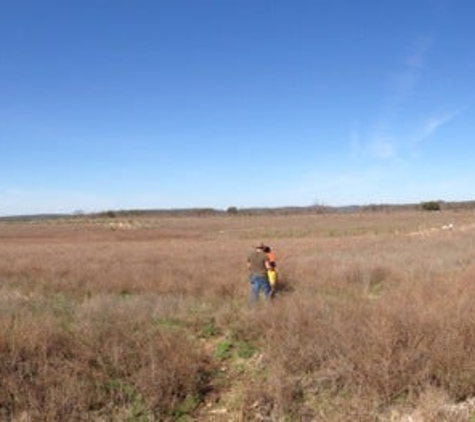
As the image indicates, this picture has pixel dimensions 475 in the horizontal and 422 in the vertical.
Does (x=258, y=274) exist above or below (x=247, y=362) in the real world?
above

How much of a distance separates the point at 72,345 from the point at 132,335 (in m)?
0.87

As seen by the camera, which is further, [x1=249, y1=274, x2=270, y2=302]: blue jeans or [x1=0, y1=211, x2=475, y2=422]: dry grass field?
[x1=249, y1=274, x2=270, y2=302]: blue jeans

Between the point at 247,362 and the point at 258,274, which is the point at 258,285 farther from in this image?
the point at 247,362

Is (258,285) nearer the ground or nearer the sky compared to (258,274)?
nearer the ground

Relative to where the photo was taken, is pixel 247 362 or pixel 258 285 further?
pixel 258 285

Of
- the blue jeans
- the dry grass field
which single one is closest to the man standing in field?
the blue jeans

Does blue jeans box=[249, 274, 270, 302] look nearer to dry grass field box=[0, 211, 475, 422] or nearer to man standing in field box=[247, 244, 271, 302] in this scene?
man standing in field box=[247, 244, 271, 302]

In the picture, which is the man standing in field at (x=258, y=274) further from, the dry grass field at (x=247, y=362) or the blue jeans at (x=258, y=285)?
the dry grass field at (x=247, y=362)

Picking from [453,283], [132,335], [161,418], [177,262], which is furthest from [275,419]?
[177,262]

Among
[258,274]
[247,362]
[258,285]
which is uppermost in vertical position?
[258,274]

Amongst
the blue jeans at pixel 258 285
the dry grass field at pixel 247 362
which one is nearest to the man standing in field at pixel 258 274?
the blue jeans at pixel 258 285

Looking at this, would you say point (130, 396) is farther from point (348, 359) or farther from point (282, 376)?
point (348, 359)

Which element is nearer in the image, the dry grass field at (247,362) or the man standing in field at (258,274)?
the dry grass field at (247,362)

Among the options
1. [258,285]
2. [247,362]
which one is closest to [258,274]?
[258,285]
